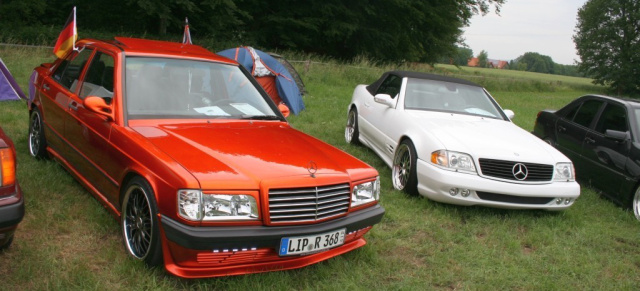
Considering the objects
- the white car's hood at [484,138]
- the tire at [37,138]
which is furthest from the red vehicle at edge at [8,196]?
the white car's hood at [484,138]

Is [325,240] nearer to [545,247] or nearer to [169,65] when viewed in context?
[169,65]

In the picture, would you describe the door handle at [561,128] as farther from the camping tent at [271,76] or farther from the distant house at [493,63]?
the distant house at [493,63]

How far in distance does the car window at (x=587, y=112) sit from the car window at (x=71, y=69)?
6.37 metres

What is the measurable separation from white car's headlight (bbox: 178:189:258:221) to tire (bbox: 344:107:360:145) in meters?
5.12

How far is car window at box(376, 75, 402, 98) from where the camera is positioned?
7191mm

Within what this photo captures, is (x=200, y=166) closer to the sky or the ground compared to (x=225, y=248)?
closer to the sky

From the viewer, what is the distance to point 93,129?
4109 millimetres

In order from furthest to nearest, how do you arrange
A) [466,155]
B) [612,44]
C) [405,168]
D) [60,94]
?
1. [612,44]
2. [405,168]
3. [466,155]
4. [60,94]

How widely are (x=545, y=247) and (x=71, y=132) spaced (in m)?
4.45

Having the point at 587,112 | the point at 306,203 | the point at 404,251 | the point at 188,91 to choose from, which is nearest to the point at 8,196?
the point at 188,91

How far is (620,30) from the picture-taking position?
4381cm

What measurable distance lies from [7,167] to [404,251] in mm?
2999

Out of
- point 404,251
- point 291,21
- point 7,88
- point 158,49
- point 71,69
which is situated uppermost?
point 291,21

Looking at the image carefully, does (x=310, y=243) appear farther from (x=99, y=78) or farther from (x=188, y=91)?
(x=99, y=78)
